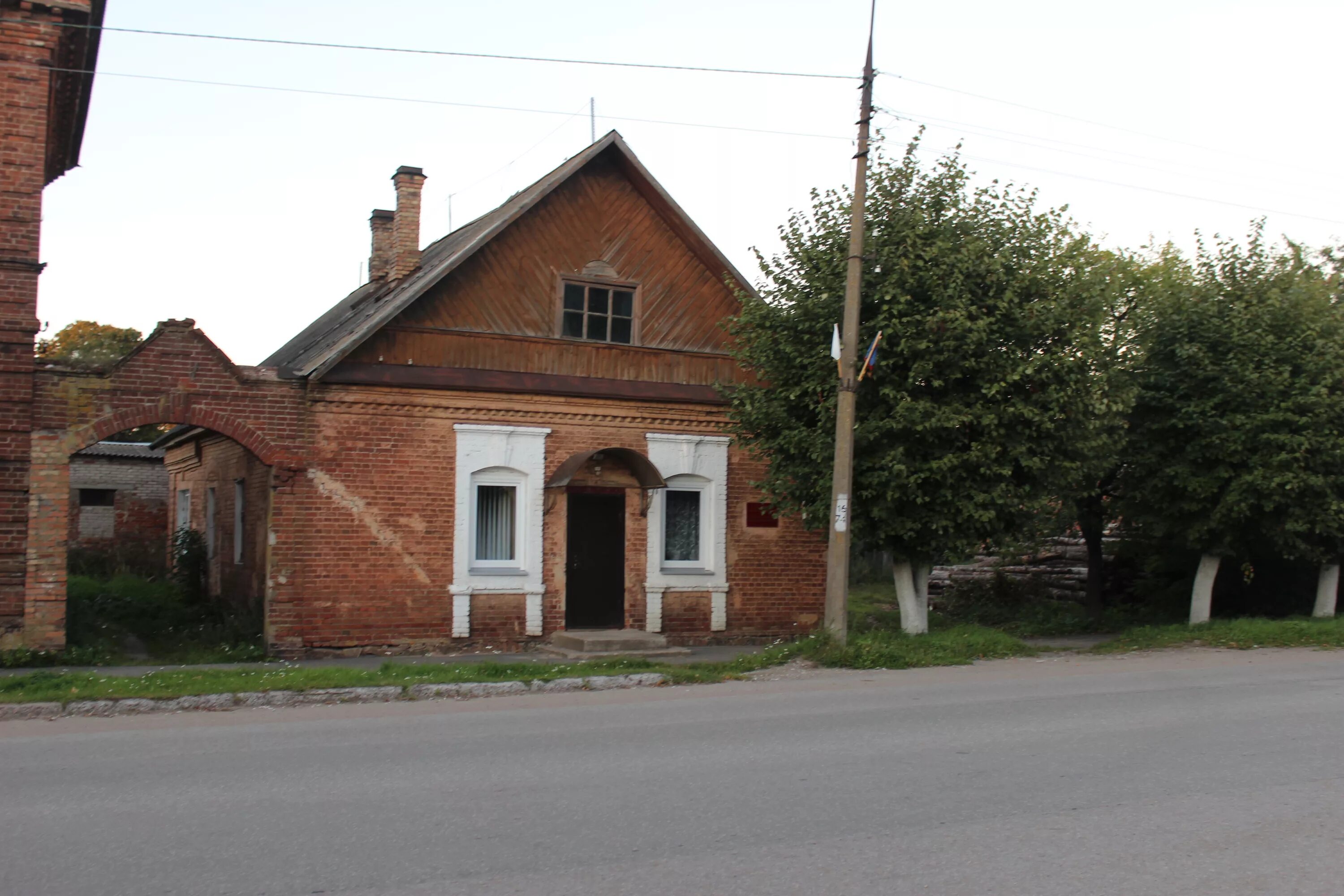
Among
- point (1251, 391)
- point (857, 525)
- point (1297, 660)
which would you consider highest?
point (1251, 391)

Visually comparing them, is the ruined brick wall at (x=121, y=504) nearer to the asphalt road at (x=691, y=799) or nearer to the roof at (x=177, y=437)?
the roof at (x=177, y=437)

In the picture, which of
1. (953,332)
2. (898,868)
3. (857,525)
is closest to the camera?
(898,868)

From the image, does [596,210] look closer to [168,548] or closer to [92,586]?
[92,586]

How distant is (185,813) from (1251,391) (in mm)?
16652

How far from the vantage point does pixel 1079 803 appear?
701 cm

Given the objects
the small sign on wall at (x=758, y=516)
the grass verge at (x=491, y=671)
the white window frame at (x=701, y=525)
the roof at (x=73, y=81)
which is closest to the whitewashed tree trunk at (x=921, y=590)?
the grass verge at (x=491, y=671)

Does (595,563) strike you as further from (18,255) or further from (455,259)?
(18,255)

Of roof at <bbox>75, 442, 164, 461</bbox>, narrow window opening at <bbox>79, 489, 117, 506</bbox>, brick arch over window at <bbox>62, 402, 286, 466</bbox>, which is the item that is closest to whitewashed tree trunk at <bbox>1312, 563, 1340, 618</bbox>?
brick arch over window at <bbox>62, 402, 286, 466</bbox>

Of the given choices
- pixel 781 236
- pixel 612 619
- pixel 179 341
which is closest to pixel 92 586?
pixel 179 341

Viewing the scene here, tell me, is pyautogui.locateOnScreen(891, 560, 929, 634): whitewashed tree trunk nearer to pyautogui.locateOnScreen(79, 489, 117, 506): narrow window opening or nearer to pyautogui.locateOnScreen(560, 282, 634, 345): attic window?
pyautogui.locateOnScreen(560, 282, 634, 345): attic window

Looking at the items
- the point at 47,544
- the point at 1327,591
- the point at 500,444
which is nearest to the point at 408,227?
the point at 500,444

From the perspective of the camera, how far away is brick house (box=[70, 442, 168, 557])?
27.5 metres

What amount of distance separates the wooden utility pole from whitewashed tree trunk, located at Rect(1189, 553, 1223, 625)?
27.7 ft

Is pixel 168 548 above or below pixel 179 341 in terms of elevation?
below
